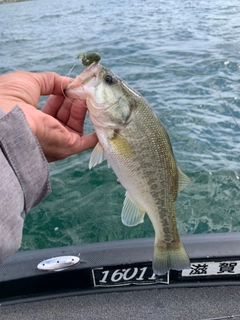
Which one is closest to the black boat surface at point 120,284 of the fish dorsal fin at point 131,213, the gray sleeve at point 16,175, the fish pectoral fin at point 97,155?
the fish dorsal fin at point 131,213

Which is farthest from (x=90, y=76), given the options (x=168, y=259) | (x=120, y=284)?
(x=120, y=284)

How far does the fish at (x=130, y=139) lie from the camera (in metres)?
2.22

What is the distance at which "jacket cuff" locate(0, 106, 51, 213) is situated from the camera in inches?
64.6

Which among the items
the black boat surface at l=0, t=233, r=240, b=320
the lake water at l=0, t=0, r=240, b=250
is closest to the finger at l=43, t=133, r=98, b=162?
the black boat surface at l=0, t=233, r=240, b=320

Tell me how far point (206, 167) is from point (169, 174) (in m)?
3.49

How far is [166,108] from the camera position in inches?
297

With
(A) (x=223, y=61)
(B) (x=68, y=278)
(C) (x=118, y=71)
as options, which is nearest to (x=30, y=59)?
(C) (x=118, y=71)

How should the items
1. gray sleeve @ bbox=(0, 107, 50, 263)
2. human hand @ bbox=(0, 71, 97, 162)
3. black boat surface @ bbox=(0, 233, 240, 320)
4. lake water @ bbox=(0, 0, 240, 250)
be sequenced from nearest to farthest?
1. gray sleeve @ bbox=(0, 107, 50, 263)
2. human hand @ bbox=(0, 71, 97, 162)
3. black boat surface @ bbox=(0, 233, 240, 320)
4. lake water @ bbox=(0, 0, 240, 250)

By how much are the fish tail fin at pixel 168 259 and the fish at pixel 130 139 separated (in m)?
0.04

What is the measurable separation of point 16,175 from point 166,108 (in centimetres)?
619

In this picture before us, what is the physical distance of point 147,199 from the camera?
2.34m

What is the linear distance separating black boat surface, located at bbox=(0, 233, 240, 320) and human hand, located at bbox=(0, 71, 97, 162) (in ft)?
3.47

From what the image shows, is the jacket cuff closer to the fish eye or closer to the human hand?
the human hand

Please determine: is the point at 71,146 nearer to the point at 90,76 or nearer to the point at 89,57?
the point at 90,76
